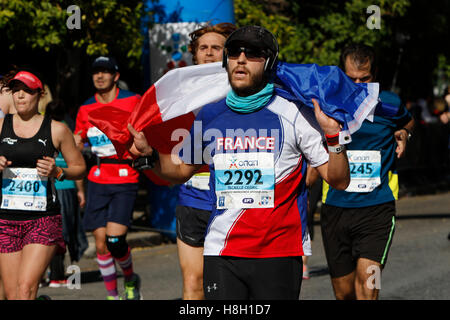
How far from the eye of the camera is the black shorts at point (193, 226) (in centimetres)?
615

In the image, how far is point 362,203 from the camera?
643 centimetres

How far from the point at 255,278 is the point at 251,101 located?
92 centimetres

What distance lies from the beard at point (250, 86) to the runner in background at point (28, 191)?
2286 millimetres

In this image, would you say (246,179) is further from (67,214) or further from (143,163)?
(67,214)

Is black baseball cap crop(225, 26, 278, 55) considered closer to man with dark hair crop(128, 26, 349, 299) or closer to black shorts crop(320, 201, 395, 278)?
man with dark hair crop(128, 26, 349, 299)

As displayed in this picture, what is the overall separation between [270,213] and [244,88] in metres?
0.66

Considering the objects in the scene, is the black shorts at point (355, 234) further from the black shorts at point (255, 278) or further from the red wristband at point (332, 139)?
the red wristband at point (332, 139)

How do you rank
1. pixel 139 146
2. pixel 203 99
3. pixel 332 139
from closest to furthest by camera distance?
1. pixel 332 139
2. pixel 139 146
3. pixel 203 99

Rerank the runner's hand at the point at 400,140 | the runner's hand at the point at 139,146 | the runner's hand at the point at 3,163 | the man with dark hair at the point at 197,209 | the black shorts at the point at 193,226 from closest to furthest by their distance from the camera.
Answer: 1. the runner's hand at the point at 139,146
2. the man with dark hair at the point at 197,209
3. the black shorts at the point at 193,226
4. the runner's hand at the point at 3,163
5. the runner's hand at the point at 400,140

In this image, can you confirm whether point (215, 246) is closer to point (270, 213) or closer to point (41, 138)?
point (270, 213)

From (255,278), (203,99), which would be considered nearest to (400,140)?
(203,99)

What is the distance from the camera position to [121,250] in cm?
819

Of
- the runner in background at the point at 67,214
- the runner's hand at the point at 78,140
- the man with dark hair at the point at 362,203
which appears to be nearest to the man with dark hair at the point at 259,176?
the man with dark hair at the point at 362,203

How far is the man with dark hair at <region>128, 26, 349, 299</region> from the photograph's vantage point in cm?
442
